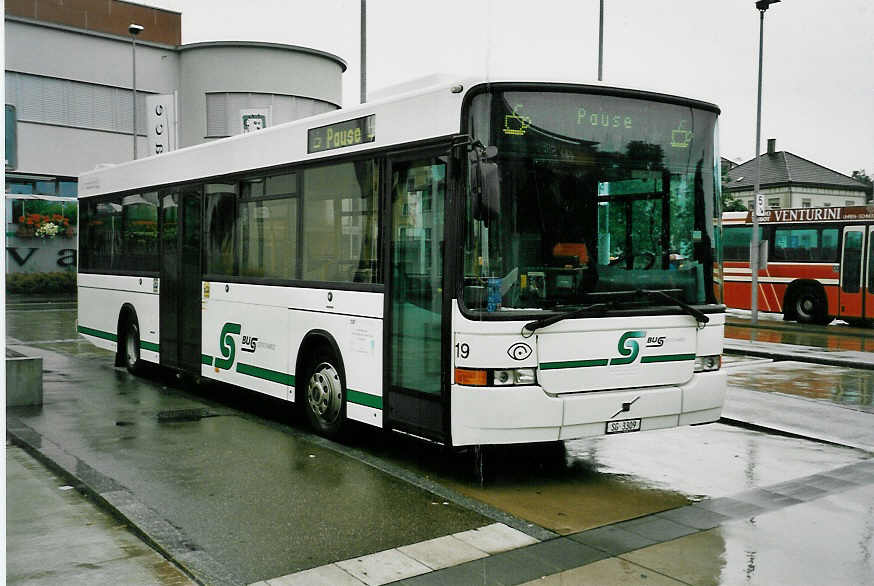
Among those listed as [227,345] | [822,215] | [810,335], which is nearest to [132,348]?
[227,345]

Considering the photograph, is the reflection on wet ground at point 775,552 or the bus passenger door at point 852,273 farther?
the bus passenger door at point 852,273

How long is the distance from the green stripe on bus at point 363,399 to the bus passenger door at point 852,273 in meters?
20.9

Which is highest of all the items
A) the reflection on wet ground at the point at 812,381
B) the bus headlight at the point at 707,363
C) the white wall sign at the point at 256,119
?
the white wall sign at the point at 256,119

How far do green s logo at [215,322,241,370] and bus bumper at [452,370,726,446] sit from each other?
14.4ft

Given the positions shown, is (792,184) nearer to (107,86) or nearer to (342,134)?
(107,86)

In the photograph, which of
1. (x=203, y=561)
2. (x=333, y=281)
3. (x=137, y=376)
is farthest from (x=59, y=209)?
(x=203, y=561)

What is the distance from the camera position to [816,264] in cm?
2662

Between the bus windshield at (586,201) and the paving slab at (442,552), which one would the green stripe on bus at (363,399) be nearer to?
the bus windshield at (586,201)

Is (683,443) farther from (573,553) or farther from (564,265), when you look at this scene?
(573,553)

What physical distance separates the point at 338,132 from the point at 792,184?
257 feet

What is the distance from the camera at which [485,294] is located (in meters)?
7.02

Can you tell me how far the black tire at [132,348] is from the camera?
1371 centimetres

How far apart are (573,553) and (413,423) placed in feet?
7.17

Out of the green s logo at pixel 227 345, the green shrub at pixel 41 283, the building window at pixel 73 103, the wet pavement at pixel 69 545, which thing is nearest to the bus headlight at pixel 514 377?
the wet pavement at pixel 69 545
